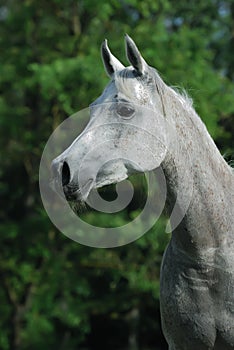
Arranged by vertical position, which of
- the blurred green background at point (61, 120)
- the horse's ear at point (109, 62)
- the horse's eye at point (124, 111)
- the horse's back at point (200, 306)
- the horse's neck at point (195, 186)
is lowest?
the blurred green background at point (61, 120)

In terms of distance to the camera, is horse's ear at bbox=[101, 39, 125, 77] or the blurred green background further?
the blurred green background

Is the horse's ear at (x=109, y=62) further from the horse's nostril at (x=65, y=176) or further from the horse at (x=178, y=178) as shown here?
the horse's nostril at (x=65, y=176)

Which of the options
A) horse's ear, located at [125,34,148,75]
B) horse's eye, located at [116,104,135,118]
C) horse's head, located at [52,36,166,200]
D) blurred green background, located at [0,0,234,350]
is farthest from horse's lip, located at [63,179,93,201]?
blurred green background, located at [0,0,234,350]

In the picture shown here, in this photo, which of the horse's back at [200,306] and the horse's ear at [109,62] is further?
the horse's ear at [109,62]

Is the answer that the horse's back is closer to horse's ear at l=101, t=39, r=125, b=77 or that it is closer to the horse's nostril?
the horse's nostril

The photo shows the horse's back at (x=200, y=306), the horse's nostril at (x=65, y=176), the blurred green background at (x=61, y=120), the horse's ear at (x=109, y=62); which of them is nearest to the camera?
the horse's nostril at (x=65, y=176)

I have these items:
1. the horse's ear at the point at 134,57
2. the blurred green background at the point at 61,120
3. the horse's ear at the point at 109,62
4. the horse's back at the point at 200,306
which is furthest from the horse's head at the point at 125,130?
the blurred green background at the point at 61,120

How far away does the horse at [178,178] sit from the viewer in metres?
3.36

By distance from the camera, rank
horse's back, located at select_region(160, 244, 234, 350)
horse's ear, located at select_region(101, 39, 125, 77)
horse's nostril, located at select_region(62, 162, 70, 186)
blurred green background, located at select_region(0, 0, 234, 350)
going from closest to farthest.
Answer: horse's nostril, located at select_region(62, 162, 70, 186) < horse's back, located at select_region(160, 244, 234, 350) < horse's ear, located at select_region(101, 39, 125, 77) < blurred green background, located at select_region(0, 0, 234, 350)

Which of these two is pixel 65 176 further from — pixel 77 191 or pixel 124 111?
pixel 124 111

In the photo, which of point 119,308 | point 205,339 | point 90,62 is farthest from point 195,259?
point 119,308

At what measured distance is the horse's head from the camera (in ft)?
10.8

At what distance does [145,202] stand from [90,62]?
23.5ft

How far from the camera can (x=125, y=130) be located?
3377 millimetres
